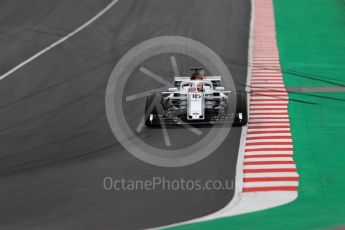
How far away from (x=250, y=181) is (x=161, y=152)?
358 cm

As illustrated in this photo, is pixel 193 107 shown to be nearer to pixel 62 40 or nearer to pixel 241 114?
pixel 241 114

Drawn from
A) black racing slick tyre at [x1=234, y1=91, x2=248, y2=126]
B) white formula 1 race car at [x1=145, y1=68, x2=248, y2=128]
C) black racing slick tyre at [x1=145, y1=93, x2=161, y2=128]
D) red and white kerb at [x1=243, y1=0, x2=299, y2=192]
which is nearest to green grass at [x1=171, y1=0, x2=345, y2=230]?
red and white kerb at [x1=243, y1=0, x2=299, y2=192]

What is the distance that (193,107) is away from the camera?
21.0 meters

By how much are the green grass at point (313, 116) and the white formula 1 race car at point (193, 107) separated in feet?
6.16

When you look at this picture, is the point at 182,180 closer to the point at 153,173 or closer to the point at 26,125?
the point at 153,173

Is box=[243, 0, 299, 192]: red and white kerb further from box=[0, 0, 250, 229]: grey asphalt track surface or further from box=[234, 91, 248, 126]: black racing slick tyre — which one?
box=[0, 0, 250, 229]: grey asphalt track surface

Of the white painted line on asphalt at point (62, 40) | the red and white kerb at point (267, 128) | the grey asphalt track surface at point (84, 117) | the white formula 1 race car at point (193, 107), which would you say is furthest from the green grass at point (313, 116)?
the white painted line on asphalt at point (62, 40)

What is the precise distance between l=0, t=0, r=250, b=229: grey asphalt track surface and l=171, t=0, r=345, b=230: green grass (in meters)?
1.65

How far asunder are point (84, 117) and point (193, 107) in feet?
12.9

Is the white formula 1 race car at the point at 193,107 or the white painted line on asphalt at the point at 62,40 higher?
the white painted line on asphalt at the point at 62,40

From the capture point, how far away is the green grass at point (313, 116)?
13.3m

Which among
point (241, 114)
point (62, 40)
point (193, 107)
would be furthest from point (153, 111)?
point (62, 40)

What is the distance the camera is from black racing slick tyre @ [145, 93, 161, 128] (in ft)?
70.1

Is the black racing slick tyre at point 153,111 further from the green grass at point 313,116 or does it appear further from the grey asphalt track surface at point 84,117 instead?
the green grass at point 313,116
